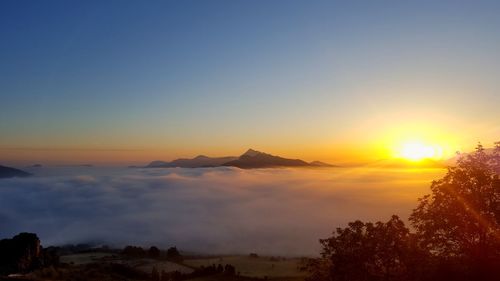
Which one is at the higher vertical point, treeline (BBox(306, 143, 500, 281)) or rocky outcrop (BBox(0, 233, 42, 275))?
treeline (BBox(306, 143, 500, 281))

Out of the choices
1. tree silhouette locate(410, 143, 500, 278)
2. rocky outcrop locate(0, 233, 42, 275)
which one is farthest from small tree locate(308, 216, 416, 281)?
rocky outcrop locate(0, 233, 42, 275)

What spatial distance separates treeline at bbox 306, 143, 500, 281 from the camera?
3650cm

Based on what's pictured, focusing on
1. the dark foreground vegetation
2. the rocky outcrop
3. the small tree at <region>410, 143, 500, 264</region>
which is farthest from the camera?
the rocky outcrop

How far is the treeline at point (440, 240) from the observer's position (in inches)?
1437

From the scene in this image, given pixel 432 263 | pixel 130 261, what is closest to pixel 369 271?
pixel 432 263

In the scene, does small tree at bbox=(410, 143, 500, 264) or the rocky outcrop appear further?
the rocky outcrop

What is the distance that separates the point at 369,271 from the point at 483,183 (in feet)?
39.3

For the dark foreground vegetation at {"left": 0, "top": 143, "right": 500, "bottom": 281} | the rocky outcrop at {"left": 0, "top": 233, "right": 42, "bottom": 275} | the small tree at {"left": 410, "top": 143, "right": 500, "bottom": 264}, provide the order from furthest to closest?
1. the rocky outcrop at {"left": 0, "top": 233, "right": 42, "bottom": 275}
2. the small tree at {"left": 410, "top": 143, "right": 500, "bottom": 264}
3. the dark foreground vegetation at {"left": 0, "top": 143, "right": 500, "bottom": 281}

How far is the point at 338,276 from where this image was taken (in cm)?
3675

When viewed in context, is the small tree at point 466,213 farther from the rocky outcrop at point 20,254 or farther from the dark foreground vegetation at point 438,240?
the rocky outcrop at point 20,254

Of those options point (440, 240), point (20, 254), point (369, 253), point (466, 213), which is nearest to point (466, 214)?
point (466, 213)

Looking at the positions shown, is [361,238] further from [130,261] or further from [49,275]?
[130,261]

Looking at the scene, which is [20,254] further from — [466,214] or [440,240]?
[466,214]

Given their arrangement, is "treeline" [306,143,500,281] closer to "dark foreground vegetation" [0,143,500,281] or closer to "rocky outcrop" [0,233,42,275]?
"dark foreground vegetation" [0,143,500,281]
